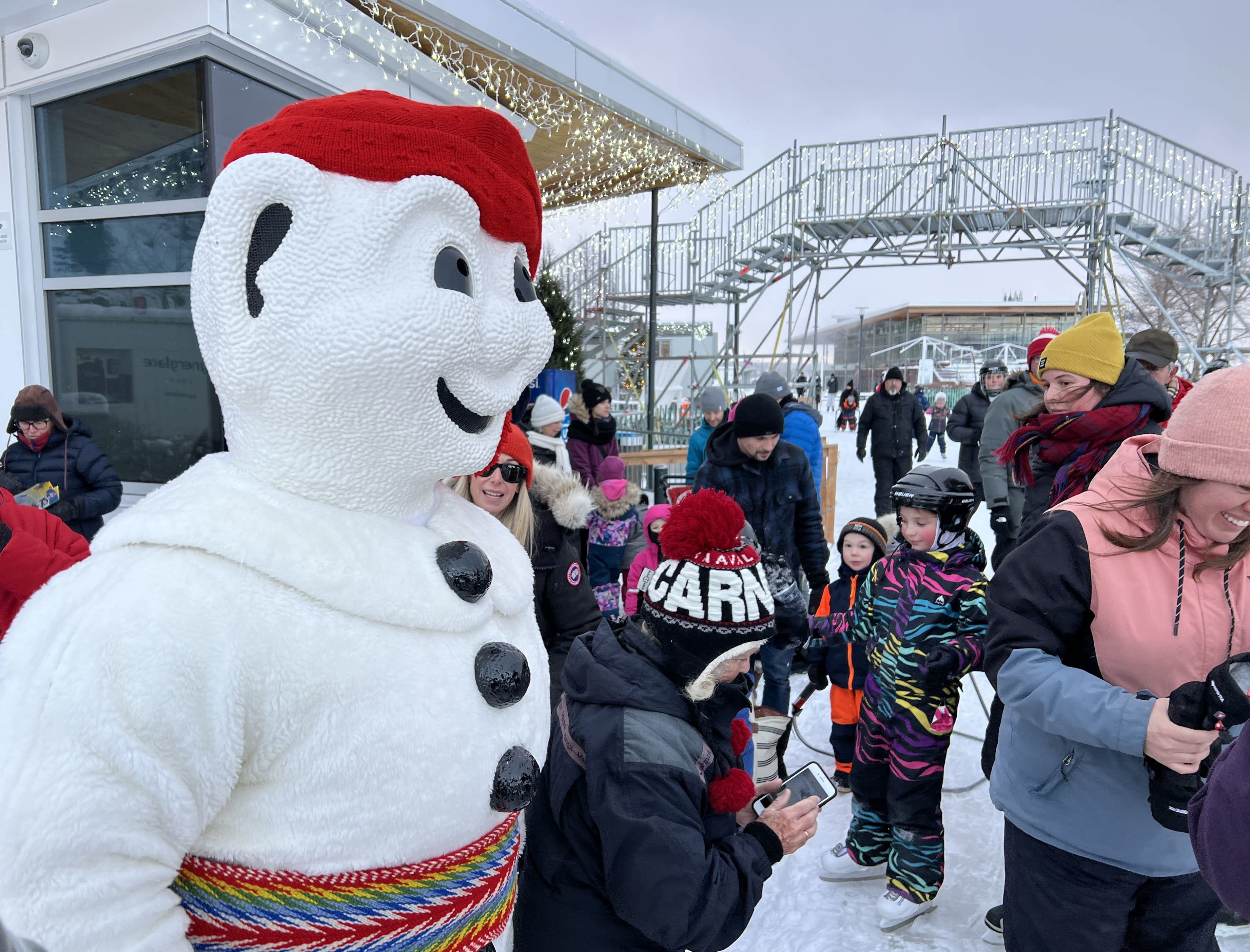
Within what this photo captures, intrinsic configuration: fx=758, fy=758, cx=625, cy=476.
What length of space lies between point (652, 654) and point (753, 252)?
9985 mm

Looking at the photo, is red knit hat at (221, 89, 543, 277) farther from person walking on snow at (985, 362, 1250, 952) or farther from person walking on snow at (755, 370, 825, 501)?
person walking on snow at (755, 370, 825, 501)

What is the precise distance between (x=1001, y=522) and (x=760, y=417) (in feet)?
6.48

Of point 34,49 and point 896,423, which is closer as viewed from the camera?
point 34,49

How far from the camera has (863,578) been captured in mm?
3422

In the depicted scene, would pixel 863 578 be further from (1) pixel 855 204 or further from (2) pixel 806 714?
(1) pixel 855 204

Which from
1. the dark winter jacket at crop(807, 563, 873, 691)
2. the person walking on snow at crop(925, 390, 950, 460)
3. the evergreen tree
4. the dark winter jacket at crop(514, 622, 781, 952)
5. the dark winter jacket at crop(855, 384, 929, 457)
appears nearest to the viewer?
the dark winter jacket at crop(514, 622, 781, 952)

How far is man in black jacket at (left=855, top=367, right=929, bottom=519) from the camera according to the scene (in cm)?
768

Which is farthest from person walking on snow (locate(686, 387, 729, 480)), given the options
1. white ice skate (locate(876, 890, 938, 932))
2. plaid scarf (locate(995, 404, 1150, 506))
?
white ice skate (locate(876, 890, 938, 932))

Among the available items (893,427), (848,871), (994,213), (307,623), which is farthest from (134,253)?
(994,213)

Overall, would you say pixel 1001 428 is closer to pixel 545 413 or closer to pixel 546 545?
pixel 545 413

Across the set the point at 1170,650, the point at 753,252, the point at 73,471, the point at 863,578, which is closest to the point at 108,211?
the point at 73,471

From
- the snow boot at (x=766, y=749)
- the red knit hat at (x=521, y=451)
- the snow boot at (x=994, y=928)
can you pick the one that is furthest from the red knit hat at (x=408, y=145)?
the snow boot at (x=994, y=928)

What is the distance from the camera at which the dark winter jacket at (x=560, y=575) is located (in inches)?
108

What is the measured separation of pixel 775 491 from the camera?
3.86m
